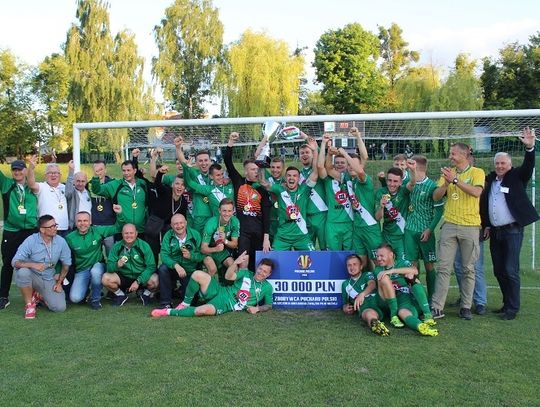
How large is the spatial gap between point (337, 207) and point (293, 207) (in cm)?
54

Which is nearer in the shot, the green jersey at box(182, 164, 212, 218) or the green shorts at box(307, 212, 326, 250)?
the green shorts at box(307, 212, 326, 250)

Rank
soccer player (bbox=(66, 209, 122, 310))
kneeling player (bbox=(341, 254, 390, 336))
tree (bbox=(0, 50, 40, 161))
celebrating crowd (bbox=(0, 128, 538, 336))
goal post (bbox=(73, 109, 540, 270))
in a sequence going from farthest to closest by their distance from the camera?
tree (bbox=(0, 50, 40, 161)) < goal post (bbox=(73, 109, 540, 270)) < soccer player (bbox=(66, 209, 122, 310)) < celebrating crowd (bbox=(0, 128, 538, 336)) < kneeling player (bbox=(341, 254, 390, 336))

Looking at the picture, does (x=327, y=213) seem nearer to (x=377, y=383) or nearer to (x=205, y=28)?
(x=377, y=383)

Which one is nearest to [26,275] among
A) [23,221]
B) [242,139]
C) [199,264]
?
[23,221]

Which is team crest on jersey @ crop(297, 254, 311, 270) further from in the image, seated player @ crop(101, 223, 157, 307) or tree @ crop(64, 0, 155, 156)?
tree @ crop(64, 0, 155, 156)

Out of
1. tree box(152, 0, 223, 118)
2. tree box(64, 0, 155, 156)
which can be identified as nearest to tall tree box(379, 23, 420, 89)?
tree box(152, 0, 223, 118)

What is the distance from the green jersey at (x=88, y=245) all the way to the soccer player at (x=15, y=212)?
0.54 metres

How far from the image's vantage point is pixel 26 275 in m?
6.00

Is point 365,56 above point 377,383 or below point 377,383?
above

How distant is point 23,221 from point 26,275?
75cm

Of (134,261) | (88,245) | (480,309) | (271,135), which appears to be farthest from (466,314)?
(88,245)

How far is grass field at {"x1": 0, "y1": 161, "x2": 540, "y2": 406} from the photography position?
12.1ft

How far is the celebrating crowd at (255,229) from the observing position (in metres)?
5.61

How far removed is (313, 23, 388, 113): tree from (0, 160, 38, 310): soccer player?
46.5 meters
